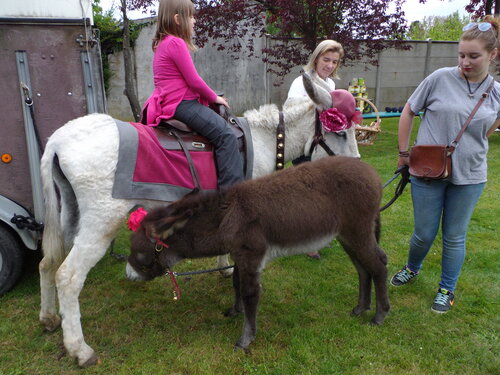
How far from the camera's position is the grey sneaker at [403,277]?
13.1 feet

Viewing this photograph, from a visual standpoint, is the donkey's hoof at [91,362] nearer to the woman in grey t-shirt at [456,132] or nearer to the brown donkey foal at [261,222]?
the brown donkey foal at [261,222]

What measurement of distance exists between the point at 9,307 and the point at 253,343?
2.39m

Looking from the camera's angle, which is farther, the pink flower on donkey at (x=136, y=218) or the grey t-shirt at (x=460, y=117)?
the grey t-shirt at (x=460, y=117)

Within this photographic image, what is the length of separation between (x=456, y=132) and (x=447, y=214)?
2.48ft

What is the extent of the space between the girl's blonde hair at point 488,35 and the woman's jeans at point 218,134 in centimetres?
203

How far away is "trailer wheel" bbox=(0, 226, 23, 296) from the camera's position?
11.3 feet

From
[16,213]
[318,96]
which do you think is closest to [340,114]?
[318,96]

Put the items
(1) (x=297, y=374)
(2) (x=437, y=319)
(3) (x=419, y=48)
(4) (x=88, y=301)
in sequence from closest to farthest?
(1) (x=297, y=374) < (2) (x=437, y=319) < (4) (x=88, y=301) < (3) (x=419, y=48)

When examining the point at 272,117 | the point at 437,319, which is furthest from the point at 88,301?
the point at 437,319

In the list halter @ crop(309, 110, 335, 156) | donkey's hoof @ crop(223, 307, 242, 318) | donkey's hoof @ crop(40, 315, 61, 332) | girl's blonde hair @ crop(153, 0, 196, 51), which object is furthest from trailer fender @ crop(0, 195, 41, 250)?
halter @ crop(309, 110, 335, 156)

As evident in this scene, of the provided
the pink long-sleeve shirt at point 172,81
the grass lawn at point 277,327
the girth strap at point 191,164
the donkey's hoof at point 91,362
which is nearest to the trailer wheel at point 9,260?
the grass lawn at point 277,327

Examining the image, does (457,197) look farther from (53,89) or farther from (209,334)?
(53,89)

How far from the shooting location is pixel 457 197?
328cm

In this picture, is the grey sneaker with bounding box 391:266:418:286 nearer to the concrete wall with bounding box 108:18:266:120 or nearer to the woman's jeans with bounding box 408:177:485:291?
the woman's jeans with bounding box 408:177:485:291
